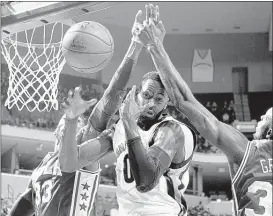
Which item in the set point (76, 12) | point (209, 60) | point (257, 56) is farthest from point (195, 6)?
point (76, 12)

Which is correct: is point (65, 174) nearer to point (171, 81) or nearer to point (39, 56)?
point (171, 81)

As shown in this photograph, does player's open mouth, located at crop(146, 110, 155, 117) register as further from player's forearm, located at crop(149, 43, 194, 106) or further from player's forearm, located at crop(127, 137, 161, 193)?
player's forearm, located at crop(127, 137, 161, 193)

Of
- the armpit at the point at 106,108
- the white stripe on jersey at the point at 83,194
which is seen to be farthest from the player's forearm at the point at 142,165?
the white stripe on jersey at the point at 83,194

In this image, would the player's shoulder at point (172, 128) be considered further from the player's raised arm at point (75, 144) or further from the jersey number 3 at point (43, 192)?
the jersey number 3 at point (43, 192)

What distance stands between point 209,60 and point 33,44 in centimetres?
1068

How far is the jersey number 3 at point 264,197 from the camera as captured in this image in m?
2.48

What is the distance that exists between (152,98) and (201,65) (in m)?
12.9

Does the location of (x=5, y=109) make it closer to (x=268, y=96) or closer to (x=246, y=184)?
(x=268, y=96)

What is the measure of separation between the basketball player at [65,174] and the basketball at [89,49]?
18.7 inches

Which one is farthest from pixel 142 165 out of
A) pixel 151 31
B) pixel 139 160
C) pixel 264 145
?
pixel 151 31

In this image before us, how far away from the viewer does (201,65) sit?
15734mm

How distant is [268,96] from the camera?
15891 mm

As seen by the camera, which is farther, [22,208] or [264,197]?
[22,208]

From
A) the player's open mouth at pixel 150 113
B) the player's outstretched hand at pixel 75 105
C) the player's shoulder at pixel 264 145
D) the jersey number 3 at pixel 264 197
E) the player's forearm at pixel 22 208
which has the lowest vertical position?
the player's forearm at pixel 22 208
